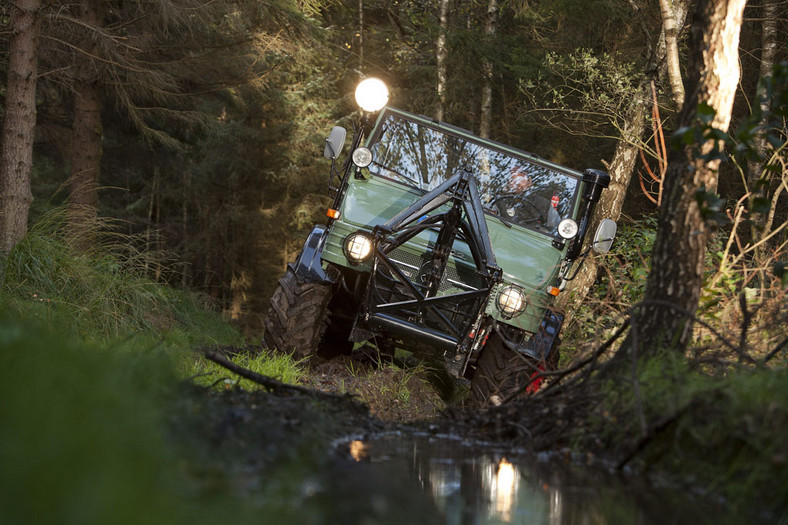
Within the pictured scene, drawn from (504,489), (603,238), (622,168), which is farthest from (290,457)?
(622,168)

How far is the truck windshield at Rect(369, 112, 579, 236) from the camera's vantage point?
737 cm

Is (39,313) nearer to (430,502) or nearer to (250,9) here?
(430,502)

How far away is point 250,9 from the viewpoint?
39.4ft

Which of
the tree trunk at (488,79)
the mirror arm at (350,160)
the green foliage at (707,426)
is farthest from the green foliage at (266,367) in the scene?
the tree trunk at (488,79)

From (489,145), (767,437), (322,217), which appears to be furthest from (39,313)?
(322,217)

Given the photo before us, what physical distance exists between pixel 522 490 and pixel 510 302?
3.26 metres

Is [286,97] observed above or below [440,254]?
above

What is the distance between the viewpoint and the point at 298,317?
21.3 feet

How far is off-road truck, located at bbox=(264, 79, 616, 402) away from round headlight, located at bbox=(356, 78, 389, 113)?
0.04ft

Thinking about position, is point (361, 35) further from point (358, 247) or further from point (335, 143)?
point (358, 247)

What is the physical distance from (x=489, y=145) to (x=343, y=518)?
5.48 m

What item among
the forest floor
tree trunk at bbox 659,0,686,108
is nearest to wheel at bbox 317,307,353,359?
the forest floor

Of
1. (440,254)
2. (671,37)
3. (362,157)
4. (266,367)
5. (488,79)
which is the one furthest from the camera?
(488,79)

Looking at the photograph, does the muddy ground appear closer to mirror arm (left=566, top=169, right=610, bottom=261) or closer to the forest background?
mirror arm (left=566, top=169, right=610, bottom=261)
